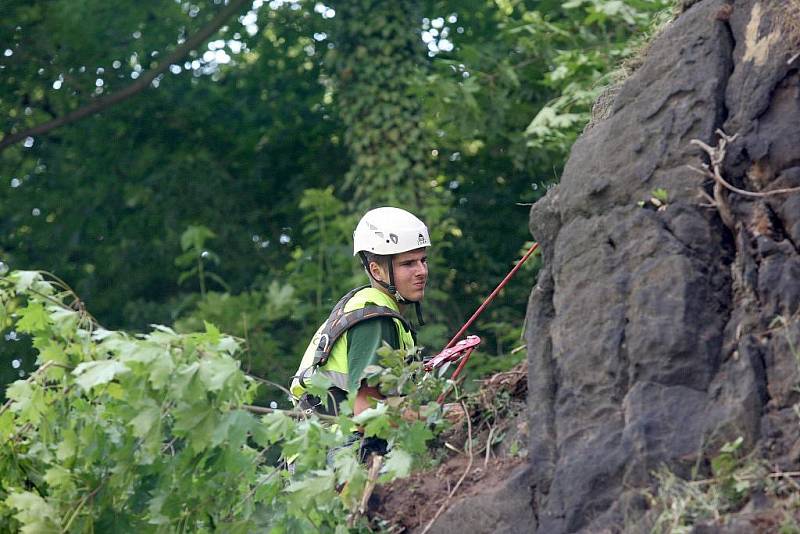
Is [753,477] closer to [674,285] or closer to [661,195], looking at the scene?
[674,285]

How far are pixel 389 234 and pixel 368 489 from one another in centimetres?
161

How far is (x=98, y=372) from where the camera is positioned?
5.51 m

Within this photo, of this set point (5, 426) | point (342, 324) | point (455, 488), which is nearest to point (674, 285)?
point (455, 488)

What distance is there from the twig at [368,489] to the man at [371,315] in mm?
332

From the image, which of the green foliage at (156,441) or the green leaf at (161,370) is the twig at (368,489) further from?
the green leaf at (161,370)

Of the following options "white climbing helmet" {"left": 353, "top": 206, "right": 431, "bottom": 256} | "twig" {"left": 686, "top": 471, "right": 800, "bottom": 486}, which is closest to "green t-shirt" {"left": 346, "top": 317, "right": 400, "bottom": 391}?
"white climbing helmet" {"left": 353, "top": 206, "right": 431, "bottom": 256}

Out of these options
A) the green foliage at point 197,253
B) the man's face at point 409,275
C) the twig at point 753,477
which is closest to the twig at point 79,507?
the man's face at point 409,275

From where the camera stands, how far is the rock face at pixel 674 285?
207 inches

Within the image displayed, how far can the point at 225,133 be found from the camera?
2167 centimetres

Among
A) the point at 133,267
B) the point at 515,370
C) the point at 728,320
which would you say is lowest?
the point at 133,267

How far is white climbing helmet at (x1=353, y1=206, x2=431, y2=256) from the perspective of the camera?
24.2 ft

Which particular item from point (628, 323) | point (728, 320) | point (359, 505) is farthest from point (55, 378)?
point (728, 320)

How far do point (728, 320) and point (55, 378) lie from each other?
274cm

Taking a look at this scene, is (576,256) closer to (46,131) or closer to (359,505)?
(359,505)
